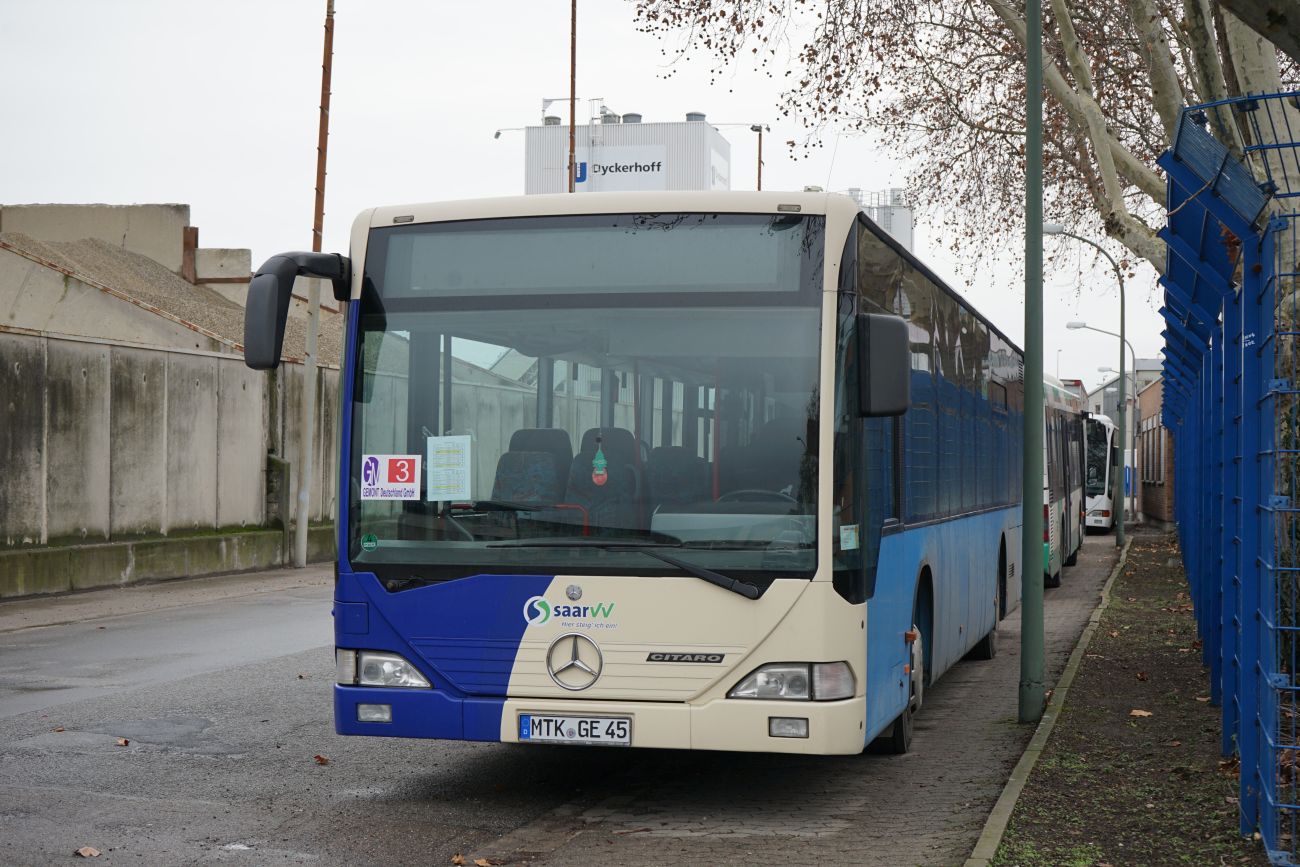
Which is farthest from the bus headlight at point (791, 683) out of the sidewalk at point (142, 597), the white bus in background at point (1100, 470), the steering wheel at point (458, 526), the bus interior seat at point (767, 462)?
the white bus in background at point (1100, 470)

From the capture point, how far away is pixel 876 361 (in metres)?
7.61

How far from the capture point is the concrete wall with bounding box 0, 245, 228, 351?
1367 inches

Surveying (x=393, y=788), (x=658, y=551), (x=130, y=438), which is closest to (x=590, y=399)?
(x=658, y=551)

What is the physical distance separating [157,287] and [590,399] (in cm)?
4051

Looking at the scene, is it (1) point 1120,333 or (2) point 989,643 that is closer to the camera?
(2) point 989,643

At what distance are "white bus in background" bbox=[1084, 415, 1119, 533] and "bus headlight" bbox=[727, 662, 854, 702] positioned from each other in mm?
40570

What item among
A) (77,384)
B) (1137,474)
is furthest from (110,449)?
(1137,474)

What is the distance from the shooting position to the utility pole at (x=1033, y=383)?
10984 mm

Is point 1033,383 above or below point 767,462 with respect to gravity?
above

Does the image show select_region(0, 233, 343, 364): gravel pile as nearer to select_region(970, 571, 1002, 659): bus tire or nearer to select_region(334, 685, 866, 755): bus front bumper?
select_region(970, 571, 1002, 659): bus tire

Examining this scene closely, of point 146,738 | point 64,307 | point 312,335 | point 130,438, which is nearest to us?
point 146,738

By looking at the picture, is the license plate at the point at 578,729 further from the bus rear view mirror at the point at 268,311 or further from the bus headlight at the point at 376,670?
the bus rear view mirror at the point at 268,311

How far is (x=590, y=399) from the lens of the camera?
7727 millimetres

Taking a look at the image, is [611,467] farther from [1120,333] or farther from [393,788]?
[1120,333]
